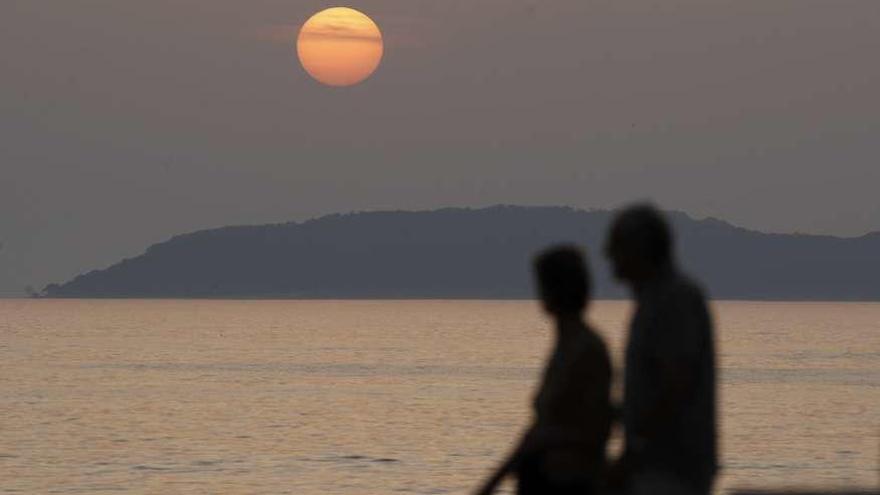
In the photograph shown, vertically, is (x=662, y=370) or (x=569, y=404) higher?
(x=662, y=370)

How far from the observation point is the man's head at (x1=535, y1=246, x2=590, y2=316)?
7.20 meters

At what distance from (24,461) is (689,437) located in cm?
4631

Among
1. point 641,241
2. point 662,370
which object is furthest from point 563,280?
point 662,370

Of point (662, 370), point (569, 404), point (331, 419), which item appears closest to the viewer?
point (662, 370)

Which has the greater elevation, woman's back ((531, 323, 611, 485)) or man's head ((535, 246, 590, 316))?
man's head ((535, 246, 590, 316))

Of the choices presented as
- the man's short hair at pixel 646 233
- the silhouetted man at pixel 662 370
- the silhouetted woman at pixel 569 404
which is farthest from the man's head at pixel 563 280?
the man's short hair at pixel 646 233

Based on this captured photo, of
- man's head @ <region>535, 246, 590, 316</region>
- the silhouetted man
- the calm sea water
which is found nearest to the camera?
the silhouetted man

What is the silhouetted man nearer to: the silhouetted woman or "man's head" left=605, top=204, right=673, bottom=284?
"man's head" left=605, top=204, right=673, bottom=284

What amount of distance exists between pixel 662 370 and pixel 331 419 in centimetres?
6212

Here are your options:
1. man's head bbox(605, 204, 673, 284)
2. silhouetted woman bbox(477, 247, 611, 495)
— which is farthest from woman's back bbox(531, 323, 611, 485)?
man's head bbox(605, 204, 673, 284)

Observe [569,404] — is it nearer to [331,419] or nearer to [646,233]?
[646,233]

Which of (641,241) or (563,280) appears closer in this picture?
(641,241)

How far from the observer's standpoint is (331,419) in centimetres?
6856

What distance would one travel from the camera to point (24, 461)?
51.4 m
